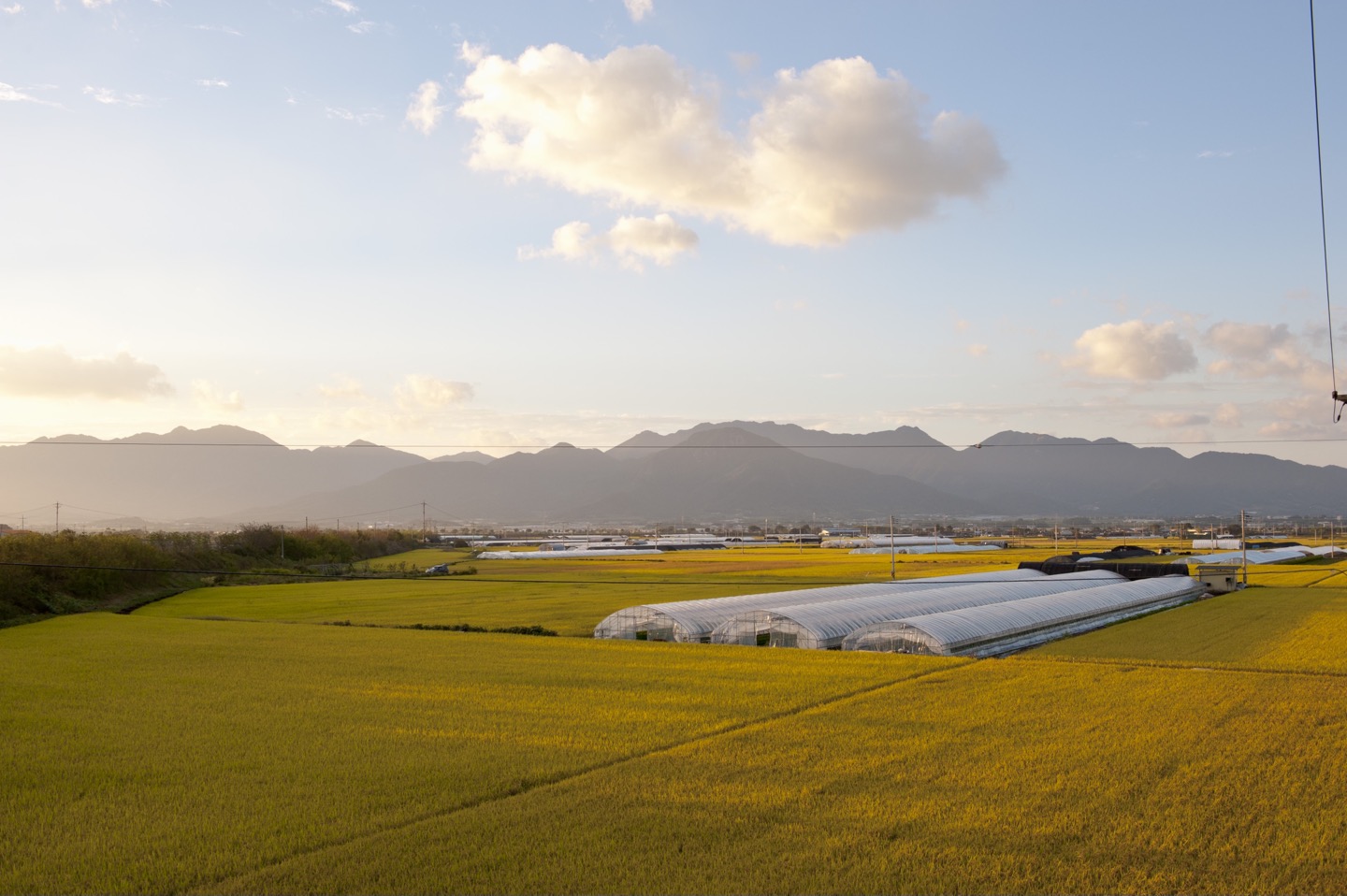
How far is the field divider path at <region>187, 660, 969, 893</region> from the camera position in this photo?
383 inches

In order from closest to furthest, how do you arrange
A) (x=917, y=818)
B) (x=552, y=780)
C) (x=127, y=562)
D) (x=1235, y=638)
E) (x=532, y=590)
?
(x=917, y=818), (x=552, y=780), (x=1235, y=638), (x=532, y=590), (x=127, y=562)

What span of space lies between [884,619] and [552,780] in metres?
19.1

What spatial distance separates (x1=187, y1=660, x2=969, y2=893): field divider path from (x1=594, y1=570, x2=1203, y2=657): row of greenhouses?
19.7 feet

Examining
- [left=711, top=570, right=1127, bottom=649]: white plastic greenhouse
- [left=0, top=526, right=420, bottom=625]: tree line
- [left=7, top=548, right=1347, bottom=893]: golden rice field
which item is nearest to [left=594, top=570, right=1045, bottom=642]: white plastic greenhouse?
[left=711, top=570, right=1127, bottom=649]: white plastic greenhouse

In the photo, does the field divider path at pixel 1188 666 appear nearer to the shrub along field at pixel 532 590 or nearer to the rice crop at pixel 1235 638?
the rice crop at pixel 1235 638

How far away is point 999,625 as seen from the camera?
93.7ft

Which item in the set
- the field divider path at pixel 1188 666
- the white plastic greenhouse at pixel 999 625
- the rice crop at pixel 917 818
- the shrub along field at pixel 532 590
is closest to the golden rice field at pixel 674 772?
the rice crop at pixel 917 818

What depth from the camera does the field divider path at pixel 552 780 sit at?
973cm

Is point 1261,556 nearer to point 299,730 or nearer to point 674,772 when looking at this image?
point 674,772

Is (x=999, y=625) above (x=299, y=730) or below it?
below

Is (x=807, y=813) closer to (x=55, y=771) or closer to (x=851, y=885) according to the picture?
(x=851, y=885)

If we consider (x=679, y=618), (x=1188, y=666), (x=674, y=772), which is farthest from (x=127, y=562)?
(x=1188, y=666)

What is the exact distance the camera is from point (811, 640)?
27719 mm

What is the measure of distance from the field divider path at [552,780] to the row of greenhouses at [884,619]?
602 centimetres
